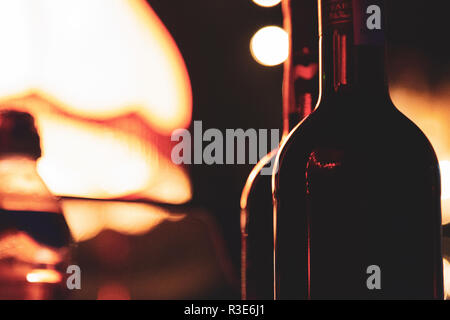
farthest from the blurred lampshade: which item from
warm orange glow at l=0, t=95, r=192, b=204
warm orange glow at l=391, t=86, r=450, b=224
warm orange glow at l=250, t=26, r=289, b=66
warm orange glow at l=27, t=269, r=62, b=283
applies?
warm orange glow at l=391, t=86, r=450, b=224

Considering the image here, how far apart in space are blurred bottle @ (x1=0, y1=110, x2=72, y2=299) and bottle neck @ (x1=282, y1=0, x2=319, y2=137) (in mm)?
270

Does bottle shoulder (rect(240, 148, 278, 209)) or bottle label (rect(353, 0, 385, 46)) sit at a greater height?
bottle label (rect(353, 0, 385, 46))

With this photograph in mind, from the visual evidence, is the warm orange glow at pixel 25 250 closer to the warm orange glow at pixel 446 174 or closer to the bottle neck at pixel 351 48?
the bottle neck at pixel 351 48

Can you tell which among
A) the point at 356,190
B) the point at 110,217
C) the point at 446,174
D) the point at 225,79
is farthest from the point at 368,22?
the point at 225,79

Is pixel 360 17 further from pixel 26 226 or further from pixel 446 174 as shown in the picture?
pixel 446 174

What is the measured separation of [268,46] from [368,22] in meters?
0.69

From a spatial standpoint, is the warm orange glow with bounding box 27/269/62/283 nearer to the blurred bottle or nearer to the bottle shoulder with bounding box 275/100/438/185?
the blurred bottle

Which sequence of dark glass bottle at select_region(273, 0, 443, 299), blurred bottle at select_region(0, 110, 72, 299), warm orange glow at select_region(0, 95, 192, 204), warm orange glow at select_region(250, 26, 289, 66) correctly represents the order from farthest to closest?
1. warm orange glow at select_region(250, 26, 289, 66)
2. warm orange glow at select_region(0, 95, 192, 204)
3. blurred bottle at select_region(0, 110, 72, 299)
4. dark glass bottle at select_region(273, 0, 443, 299)

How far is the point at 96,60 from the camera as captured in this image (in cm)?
90

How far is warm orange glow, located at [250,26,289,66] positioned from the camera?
1058mm

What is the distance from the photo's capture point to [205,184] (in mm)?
1091

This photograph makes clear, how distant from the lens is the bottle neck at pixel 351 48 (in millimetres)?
407

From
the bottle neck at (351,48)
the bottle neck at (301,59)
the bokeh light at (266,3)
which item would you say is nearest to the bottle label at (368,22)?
the bottle neck at (351,48)
